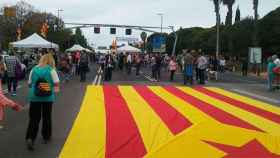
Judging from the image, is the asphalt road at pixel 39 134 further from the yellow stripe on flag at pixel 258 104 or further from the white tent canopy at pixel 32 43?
the white tent canopy at pixel 32 43

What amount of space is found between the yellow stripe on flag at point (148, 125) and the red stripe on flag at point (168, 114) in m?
0.14

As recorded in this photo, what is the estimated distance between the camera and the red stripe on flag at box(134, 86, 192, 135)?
1374 centimetres

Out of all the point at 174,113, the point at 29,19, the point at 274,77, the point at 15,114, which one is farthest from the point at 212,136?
the point at 29,19

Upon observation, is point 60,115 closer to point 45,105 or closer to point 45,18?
point 45,105

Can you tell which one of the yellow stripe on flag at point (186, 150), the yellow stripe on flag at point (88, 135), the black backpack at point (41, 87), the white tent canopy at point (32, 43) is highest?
the white tent canopy at point (32, 43)

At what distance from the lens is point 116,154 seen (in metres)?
10.2

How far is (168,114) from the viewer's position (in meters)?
16.4

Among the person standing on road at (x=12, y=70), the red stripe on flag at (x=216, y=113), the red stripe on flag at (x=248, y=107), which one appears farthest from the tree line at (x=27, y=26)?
the red stripe on flag at (x=216, y=113)

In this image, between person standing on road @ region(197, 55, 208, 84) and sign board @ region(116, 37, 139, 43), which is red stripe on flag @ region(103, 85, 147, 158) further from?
sign board @ region(116, 37, 139, 43)

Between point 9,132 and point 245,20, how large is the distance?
7267 cm

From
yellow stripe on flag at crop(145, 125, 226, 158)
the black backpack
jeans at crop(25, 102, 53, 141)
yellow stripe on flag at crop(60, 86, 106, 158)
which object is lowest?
yellow stripe on flag at crop(60, 86, 106, 158)

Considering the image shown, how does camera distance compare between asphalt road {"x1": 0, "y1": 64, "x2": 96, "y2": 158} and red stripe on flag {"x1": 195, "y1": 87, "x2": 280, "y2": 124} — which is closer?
asphalt road {"x1": 0, "y1": 64, "x2": 96, "y2": 158}

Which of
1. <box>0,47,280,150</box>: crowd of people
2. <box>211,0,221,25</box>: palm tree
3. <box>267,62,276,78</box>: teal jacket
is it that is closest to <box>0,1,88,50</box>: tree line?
<box>211,0,221,25</box>: palm tree

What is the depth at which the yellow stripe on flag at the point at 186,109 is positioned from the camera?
50.0ft
